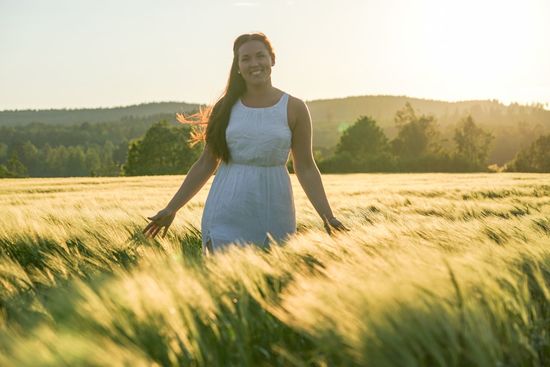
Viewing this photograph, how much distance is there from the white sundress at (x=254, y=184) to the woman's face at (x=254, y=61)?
196mm

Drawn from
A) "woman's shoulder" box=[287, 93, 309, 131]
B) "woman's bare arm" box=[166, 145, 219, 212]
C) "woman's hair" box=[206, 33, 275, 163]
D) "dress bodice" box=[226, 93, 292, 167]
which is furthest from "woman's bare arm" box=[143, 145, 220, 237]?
"woman's shoulder" box=[287, 93, 309, 131]

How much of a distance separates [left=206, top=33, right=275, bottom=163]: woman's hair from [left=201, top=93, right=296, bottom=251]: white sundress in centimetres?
5

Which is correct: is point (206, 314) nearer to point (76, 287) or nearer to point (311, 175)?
point (76, 287)

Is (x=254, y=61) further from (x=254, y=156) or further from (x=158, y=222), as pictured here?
(x=158, y=222)

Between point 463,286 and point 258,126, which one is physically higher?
point 258,126

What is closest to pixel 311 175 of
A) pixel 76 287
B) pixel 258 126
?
pixel 258 126

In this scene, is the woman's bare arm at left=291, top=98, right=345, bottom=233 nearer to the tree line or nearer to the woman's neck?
the woman's neck

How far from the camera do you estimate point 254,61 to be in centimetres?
365

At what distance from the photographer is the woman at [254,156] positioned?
146 inches

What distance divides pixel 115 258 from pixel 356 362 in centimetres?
206

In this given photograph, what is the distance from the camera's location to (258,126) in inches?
146

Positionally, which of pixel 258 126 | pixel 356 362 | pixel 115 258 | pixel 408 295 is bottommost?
pixel 115 258

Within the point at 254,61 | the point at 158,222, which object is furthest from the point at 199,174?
the point at 254,61

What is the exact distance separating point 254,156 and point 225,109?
1.27 feet
